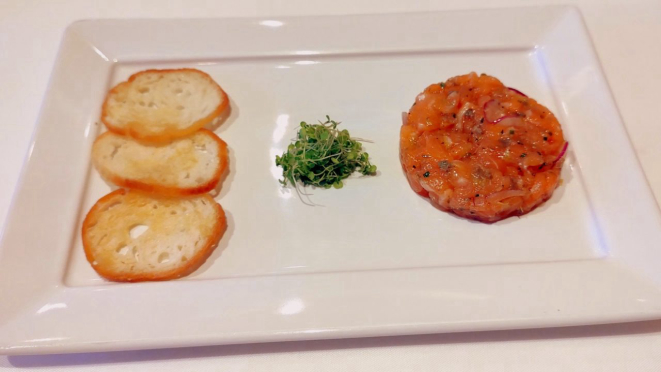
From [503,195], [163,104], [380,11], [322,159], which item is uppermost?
[380,11]

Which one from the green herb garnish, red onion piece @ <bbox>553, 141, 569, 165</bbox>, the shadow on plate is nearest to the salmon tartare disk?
red onion piece @ <bbox>553, 141, 569, 165</bbox>

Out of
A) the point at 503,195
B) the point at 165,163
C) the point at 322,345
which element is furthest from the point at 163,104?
the point at 503,195

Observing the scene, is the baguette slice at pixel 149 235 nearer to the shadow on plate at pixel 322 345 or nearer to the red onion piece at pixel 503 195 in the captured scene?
the shadow on plate at pixel 322 345

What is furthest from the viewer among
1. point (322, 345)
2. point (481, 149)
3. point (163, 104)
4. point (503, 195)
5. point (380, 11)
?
point (380, 11)

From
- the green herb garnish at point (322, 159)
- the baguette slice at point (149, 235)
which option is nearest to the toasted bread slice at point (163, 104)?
the baguette slice at point (149, 235)

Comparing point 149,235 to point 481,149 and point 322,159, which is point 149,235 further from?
point 481,149

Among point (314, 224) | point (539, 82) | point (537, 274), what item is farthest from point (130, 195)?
point (539, 82)
